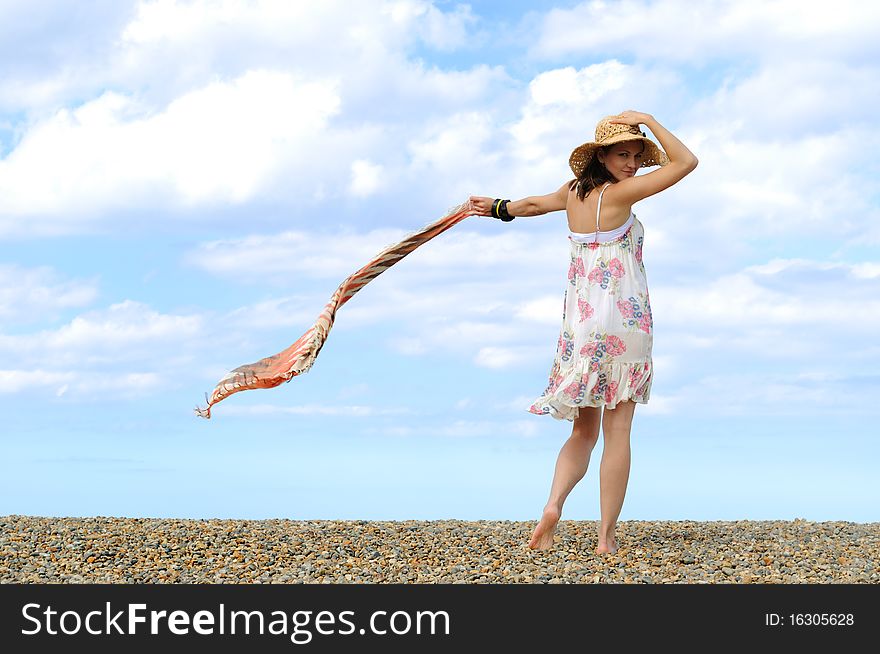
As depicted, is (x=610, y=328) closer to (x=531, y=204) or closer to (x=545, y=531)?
(x=531, y=204)

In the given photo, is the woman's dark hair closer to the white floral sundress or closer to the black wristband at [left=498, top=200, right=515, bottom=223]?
the white floral sundress

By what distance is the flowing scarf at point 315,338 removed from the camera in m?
6.26

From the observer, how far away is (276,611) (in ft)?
15.3

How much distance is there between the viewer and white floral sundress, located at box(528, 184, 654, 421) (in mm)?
6145

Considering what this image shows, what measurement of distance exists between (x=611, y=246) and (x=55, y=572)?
11.9 feet

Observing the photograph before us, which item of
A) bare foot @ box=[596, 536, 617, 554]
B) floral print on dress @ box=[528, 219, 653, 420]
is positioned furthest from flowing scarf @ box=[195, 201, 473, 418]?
bare foot @ box=[596, 536, 617, 554]

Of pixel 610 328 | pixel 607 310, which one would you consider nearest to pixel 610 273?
pixel 607 310

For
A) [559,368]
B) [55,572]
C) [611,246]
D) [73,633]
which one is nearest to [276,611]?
[73,633]

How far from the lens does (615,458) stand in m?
6.29

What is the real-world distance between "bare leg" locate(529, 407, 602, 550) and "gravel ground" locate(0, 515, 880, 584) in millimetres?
228

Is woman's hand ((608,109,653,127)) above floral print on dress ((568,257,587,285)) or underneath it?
above

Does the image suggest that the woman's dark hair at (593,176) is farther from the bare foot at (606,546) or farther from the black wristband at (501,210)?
the bare foot at (606,546)

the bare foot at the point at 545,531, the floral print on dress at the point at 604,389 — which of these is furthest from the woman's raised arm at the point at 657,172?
the bare foot at the point at 545,531

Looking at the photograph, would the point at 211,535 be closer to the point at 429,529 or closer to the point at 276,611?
the point at 429,529
